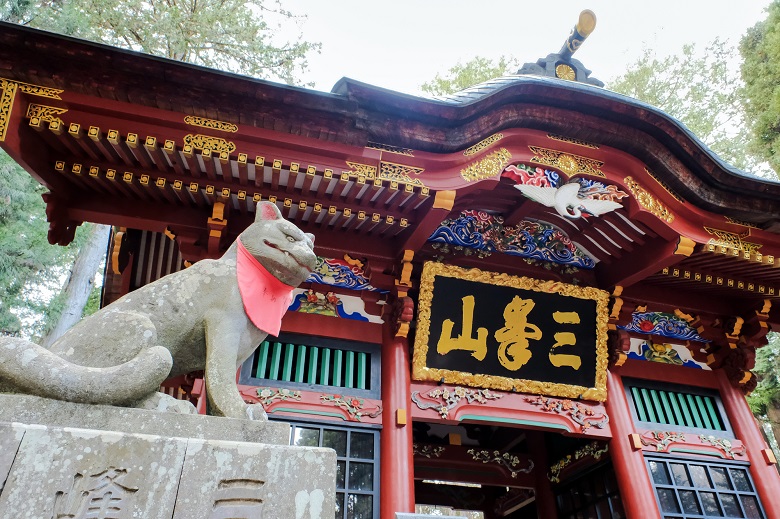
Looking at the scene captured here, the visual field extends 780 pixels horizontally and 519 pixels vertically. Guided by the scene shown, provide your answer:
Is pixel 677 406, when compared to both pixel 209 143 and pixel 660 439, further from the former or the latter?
pixel 209 143

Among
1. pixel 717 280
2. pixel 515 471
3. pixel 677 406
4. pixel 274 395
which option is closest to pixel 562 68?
pixel 717 280

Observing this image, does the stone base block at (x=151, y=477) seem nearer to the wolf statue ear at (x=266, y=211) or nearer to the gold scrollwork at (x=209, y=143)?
the wolf statue ear at (x=266, y=211)

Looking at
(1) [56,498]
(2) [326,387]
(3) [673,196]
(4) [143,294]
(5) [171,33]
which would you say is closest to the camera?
(1) [56,498]

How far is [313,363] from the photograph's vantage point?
5.61 metres

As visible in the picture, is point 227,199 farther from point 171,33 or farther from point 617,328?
point 171,33

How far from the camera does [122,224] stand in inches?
209

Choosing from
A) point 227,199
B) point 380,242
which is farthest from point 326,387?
point 227,199

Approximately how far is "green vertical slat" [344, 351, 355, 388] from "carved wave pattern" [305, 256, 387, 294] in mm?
798

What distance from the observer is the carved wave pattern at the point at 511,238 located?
658cm

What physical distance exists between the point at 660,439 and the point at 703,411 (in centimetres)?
102

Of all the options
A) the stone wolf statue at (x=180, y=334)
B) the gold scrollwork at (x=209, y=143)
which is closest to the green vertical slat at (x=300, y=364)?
the gold scrollwork at (x=209, y=143)

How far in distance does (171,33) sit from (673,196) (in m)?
10.5

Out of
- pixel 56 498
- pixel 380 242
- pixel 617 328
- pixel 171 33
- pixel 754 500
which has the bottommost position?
pixel 56 498

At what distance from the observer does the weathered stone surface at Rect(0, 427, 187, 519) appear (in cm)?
190
